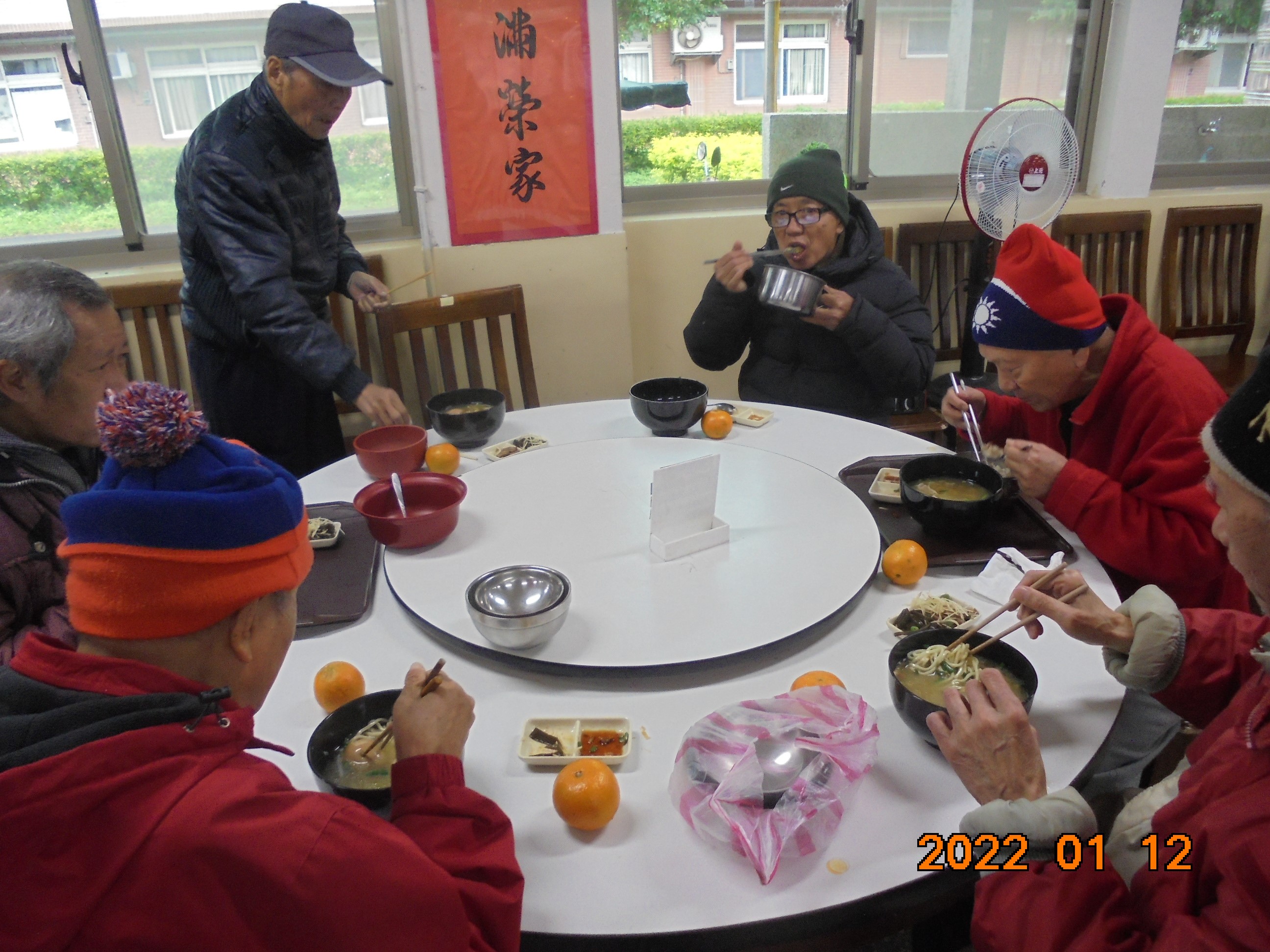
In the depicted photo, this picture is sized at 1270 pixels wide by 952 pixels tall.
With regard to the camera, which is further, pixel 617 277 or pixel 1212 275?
pixel 1212 275

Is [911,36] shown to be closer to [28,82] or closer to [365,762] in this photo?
[28,82]

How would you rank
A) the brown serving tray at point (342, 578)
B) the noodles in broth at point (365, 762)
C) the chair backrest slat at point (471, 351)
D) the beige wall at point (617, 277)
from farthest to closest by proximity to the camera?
the beige wall at point (617, 277) < the chair backrest slat at point (471, 351) < the brown serving tray at point (342, 578) < the noodles in broth at point (365, 762)

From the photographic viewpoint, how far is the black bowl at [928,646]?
0.98 m

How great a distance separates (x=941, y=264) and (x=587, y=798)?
129 inches

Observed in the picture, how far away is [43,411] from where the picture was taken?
1313mm

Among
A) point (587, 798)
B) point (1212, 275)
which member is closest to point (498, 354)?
point (587, 798)

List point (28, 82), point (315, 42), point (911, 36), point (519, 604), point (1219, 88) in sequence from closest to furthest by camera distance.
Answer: point (519, 604)
point (315, 42)
point (28, 82)
point (911, 36)
point (1219, 88)

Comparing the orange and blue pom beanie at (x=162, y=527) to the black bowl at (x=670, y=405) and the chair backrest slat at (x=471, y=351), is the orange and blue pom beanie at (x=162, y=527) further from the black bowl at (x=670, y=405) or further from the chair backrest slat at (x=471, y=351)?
the chair backrest slat at (x=471, y=351)

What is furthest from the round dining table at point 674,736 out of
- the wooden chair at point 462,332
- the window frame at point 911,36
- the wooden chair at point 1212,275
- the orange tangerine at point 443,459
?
the wooden chair at point 1212,275

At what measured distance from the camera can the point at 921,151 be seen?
3.77m

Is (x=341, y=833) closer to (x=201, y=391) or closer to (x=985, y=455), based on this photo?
(x=985, y=455)

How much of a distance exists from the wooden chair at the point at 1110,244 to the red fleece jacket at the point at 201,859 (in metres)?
3.74

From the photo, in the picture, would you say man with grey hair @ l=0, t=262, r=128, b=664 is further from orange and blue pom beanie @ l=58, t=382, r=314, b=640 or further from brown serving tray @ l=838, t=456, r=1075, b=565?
brown serving tray @ l=838, t=456, r=1075, b=565
